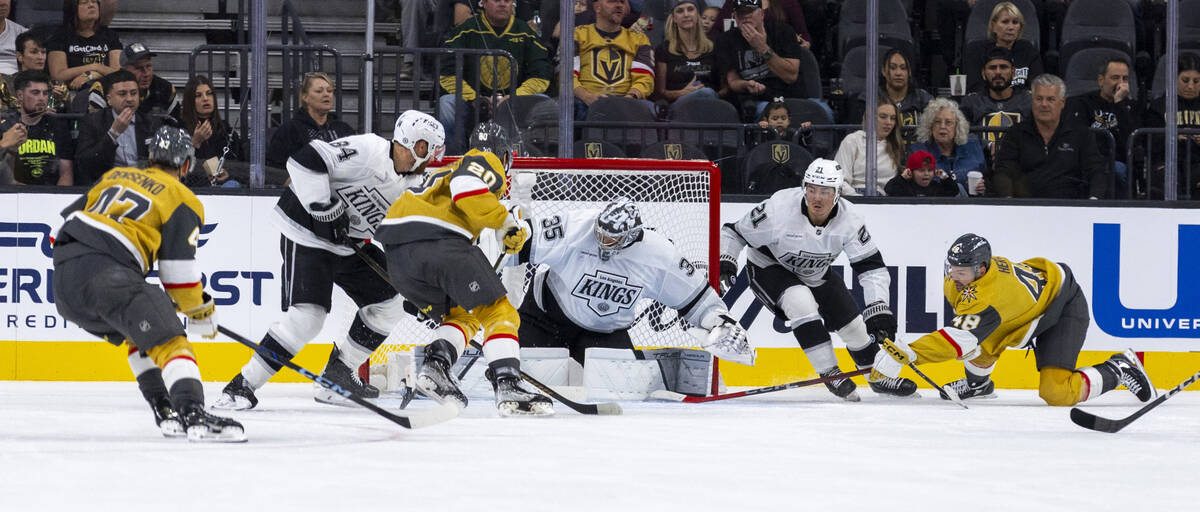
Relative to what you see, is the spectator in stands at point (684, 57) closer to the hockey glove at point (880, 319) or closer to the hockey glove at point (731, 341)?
the hockey glove at point (880, 319)

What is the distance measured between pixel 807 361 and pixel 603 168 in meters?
1.43

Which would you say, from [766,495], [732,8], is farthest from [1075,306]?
[766,495]

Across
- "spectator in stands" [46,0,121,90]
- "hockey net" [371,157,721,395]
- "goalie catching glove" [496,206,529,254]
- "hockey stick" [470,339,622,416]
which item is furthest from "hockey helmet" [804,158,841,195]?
"spectator in stands" [46,0,121,90]

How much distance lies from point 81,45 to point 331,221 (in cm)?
263

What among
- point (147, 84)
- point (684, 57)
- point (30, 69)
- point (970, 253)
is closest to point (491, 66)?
point (684, 57)

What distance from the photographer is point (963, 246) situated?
5625mm

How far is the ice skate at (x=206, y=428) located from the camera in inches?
154

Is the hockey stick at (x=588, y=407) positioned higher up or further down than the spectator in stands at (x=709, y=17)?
further down

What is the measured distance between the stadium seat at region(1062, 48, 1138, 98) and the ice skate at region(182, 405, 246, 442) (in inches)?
208

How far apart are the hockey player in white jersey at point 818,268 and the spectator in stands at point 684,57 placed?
1.58 m

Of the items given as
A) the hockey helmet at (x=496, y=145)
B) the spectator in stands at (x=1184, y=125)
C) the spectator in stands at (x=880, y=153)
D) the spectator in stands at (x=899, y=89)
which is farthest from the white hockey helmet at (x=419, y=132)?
the spectator in stands at (x=1184, y=125)

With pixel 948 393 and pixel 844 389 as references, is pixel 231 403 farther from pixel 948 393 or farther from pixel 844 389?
pixel 948 393

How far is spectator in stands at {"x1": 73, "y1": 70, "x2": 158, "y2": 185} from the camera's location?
6.79 meters

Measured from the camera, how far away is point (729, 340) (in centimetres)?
573
